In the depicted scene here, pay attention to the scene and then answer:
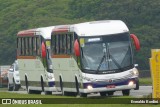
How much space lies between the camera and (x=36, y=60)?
4334 centimetres

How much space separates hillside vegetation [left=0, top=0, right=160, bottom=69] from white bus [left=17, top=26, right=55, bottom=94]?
164ft

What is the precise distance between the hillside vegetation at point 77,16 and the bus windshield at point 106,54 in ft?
199

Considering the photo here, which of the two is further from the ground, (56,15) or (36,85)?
(36,85)

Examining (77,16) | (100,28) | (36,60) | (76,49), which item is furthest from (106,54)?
(77,16)

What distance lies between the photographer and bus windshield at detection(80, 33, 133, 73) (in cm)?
3378

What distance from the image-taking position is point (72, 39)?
36.3m

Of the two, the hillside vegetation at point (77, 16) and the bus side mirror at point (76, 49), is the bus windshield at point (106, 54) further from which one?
the hillside vegetation at point (77, 16)

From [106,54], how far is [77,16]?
84.0 meters

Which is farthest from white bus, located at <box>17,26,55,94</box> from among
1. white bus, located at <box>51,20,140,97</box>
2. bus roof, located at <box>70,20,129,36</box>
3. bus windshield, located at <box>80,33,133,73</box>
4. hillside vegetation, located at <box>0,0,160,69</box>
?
hillside vegetation, located at <box>0,0,160,69</box>

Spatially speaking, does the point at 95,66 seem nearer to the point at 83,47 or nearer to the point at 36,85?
the point at 83,47

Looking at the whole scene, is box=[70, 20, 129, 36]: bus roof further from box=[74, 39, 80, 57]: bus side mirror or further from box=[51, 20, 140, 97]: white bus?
box=[74, 39, 80, 57]: bus side mirror

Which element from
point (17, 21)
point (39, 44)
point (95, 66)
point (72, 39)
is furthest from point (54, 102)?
point (17, 21)

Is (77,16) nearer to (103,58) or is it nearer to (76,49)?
(76,49)

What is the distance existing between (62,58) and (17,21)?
80.8 m
